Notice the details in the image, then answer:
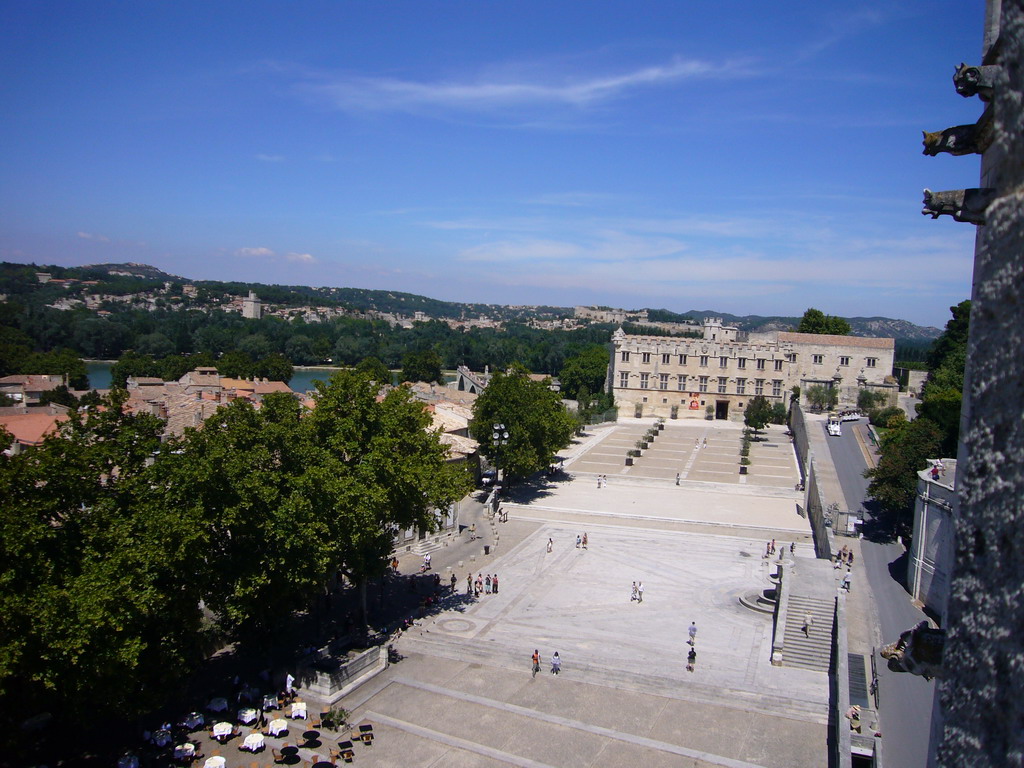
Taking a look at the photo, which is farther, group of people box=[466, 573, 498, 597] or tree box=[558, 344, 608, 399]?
tree box=[558, 344, 608, 399]

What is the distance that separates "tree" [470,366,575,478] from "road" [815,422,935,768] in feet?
56.8

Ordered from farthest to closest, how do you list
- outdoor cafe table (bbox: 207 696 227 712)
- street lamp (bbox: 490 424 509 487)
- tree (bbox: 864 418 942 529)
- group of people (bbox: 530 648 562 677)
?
street lamp (bbox: 490 424 509 487) < tree (bbox: 864 418 942 529) < group of people (bbox: 530 648 562 677) < outdoor cafe table (bbox: 207 696 227 712)

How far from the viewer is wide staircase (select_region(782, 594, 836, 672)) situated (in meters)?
23.0

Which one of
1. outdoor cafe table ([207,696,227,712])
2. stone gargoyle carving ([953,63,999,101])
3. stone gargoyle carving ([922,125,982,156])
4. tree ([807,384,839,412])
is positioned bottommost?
outdoor cafe table ([207,696,227,712])

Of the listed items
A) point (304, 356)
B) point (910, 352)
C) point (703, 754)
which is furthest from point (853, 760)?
point (910, 352)

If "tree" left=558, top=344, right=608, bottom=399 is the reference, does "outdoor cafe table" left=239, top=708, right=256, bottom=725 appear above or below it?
below

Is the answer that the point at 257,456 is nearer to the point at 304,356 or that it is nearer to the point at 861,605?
the point at 861,605

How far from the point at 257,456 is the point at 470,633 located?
9.41 metres

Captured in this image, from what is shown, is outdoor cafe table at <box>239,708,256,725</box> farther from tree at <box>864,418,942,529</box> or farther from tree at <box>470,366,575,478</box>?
tree at <box>864,418,942,529</box>

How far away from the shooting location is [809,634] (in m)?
24.1

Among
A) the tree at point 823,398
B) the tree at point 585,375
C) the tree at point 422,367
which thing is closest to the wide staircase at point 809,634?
the tree at point 823,398

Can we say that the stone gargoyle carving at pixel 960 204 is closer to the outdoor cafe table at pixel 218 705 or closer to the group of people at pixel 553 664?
the group of people at pixel 553 664

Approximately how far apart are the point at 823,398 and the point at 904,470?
36.8 meters

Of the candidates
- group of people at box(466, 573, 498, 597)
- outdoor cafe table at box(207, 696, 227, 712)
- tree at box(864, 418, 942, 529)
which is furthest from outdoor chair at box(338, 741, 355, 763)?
tree at box(864, 418, 942, 529)
